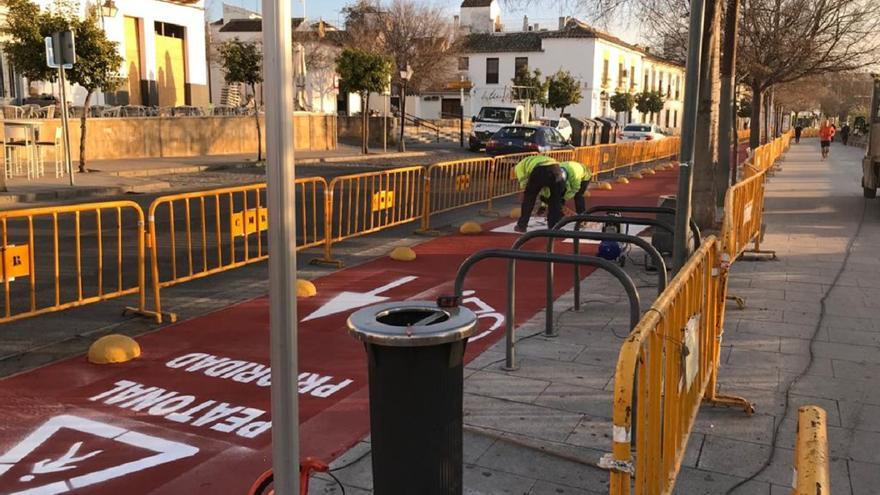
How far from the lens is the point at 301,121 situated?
32.9 meters

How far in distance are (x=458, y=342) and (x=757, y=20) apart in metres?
18.5

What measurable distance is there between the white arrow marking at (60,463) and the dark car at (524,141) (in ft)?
61.6

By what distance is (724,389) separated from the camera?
17.2 ft

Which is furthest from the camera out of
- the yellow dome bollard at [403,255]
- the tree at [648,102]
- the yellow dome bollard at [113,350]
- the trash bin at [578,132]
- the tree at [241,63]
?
the tree at [648,102]

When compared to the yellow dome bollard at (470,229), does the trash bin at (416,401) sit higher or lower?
higher

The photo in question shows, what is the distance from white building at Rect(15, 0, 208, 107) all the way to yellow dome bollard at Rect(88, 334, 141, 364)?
85.5ft

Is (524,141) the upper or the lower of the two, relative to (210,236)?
upper

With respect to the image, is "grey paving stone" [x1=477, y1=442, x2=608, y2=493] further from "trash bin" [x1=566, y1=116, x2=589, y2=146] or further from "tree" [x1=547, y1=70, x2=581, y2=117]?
"tree" [x1=547, y1=70, x2=581, y2=117]

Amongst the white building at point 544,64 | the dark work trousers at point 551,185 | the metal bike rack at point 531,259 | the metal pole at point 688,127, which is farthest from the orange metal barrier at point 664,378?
the white building at point 544,64

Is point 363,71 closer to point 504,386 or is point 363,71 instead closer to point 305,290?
point 305,290

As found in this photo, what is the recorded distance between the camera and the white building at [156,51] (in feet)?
102

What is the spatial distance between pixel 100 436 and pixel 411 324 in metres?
2.22

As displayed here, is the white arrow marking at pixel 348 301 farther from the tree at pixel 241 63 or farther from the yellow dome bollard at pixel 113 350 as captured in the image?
the tree at pixel 241 63

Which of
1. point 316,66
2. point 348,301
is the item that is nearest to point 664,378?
point 348,301
